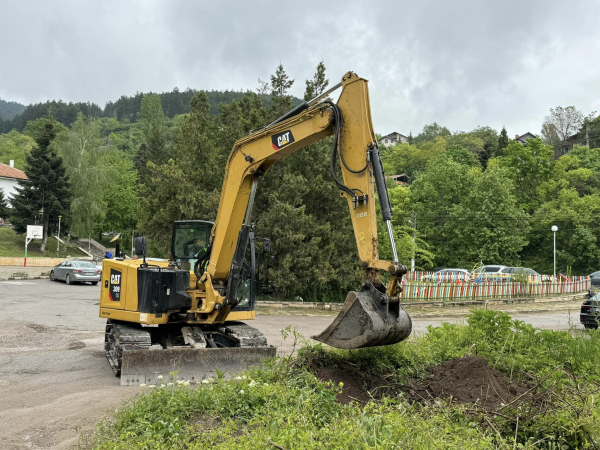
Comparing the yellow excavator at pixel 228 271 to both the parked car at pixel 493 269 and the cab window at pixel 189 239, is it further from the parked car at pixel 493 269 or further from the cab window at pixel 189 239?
the parked car at pixel 493 269

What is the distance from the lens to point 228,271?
372 inches

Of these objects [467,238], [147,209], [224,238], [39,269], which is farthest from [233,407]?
[467,238]

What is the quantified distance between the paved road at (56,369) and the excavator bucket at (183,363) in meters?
0.28

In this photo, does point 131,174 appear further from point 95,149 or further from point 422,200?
Result: point 422,200

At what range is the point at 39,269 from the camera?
40312 mm

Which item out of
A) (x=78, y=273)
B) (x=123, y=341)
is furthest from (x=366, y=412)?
(x=78, y=273)

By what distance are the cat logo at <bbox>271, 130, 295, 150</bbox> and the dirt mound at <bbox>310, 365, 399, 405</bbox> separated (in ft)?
11.5

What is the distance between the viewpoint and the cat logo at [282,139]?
822cm

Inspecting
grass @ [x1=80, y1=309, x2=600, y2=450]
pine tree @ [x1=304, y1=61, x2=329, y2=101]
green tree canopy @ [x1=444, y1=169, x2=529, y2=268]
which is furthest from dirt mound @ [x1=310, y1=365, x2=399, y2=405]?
green tree canopy @ [x1=444, y1=169, x2=529, y2=268]

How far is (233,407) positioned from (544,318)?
1829 centimetres

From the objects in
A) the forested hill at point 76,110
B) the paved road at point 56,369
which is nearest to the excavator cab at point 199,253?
the paved road at point 56,369

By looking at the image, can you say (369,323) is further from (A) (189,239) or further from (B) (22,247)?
(B) (22,247)

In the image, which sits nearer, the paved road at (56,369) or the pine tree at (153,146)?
the paved road at (56,369)

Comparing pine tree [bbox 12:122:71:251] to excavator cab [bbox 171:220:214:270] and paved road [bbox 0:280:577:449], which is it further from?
excavator cab [bbox 171:220:214:270]
